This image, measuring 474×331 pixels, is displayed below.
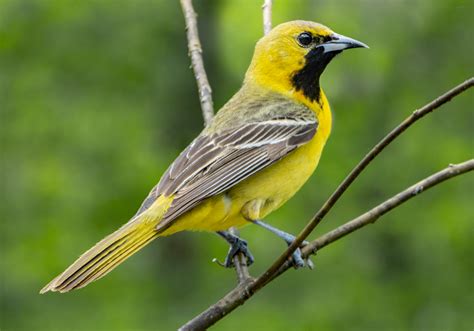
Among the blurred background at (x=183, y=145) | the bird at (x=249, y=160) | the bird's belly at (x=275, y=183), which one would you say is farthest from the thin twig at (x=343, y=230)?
the blurred background at (x=183, y=145)

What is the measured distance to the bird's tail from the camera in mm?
4145

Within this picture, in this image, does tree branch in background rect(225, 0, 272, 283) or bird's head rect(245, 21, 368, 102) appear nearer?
tree branch in background rect(225, 0, 272, 283)

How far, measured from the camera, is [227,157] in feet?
17.1

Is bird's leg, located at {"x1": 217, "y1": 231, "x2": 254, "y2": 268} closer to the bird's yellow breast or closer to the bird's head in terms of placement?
the bird's yellow breast

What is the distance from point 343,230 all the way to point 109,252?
4.56 feet

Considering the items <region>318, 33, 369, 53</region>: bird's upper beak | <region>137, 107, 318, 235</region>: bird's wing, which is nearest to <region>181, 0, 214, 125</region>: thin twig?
<region>137, 107, 318, 235</region>: bird's wing

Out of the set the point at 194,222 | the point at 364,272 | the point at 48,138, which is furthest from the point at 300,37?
the point at 48,138

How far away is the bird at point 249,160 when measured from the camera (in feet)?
14.8

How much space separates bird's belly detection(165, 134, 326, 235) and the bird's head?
0.62m

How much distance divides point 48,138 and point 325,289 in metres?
3.84

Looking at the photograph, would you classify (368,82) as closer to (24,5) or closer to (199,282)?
(199,282)

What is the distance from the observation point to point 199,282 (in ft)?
31.2

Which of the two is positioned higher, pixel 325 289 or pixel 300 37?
pixel 300 37

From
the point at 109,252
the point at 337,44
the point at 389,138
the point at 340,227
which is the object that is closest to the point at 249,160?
the point at 337,44
